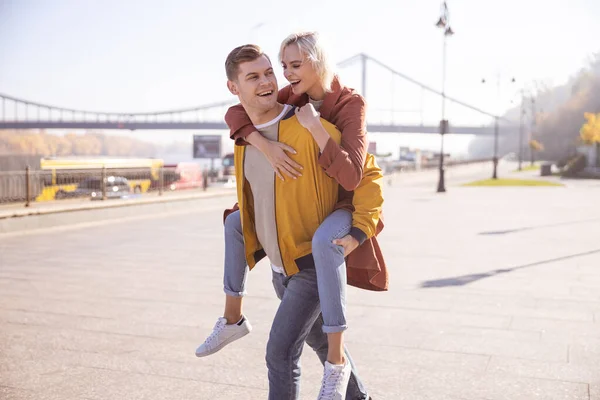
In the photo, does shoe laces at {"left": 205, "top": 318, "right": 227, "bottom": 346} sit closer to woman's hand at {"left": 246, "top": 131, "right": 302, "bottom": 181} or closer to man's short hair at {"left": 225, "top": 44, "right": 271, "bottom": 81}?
woman's hand at {"left": 246, "top": 131, "right": 302, "bottom": 181}

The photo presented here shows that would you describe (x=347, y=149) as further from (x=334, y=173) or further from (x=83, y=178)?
(x=83, y=178)

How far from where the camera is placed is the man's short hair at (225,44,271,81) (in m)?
2.60

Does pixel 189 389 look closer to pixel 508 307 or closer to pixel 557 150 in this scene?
pixel 508 307

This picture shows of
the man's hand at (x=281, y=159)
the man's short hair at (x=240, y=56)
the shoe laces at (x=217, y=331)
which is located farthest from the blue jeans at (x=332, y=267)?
the man's short hair at (x=240, y=56)

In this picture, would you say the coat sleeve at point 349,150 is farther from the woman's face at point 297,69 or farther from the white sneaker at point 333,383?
the white sneaker at point 333,383

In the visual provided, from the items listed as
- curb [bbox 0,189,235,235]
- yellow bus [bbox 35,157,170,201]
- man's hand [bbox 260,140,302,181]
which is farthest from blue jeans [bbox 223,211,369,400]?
yellow bus [bbox 35,157,170,201]

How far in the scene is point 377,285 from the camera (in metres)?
2.75

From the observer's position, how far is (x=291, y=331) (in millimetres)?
2625

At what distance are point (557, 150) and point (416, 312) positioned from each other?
10215cm

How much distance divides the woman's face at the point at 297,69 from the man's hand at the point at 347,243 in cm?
61

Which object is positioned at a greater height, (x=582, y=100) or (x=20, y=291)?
(x=582, y=100)

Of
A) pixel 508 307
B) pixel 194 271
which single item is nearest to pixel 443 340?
pixel 508 307

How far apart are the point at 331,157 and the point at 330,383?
881 millimetres

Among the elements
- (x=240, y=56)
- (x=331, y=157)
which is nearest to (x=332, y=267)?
(x=331, y=157)
